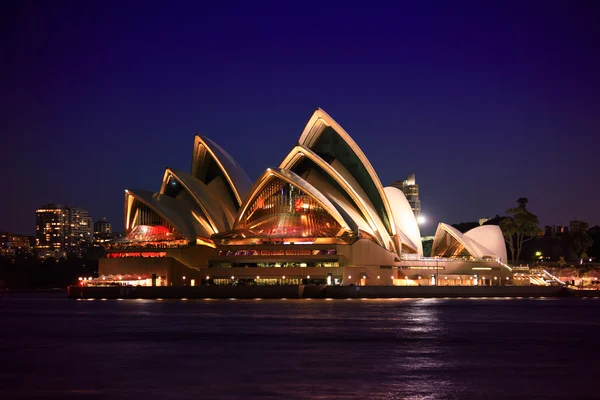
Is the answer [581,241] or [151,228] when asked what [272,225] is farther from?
[581,241]

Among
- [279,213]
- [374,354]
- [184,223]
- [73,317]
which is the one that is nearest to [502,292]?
[279,213]

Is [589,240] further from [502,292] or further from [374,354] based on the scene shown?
[374,354]

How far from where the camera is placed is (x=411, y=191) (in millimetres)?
182500

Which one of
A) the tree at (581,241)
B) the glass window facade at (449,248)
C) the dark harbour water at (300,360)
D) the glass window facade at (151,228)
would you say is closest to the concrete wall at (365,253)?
the glass window facade at (449,248)

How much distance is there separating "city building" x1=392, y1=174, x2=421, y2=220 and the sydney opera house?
79050 millimetres

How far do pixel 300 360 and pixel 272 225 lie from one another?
63960 mm

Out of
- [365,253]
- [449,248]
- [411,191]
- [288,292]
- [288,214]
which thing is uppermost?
[411,191]

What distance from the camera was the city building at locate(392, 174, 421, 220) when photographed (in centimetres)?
17988

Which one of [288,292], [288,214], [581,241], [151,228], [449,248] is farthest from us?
[581,241]

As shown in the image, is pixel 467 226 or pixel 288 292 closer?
pixel 288 292

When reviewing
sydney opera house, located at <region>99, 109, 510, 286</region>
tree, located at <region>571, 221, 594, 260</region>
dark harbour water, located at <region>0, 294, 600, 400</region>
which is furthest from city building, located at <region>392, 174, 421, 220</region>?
dark harbour water, located at <region>0, 294, 600, 400</region>

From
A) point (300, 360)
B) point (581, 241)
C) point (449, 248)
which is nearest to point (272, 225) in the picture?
point (449, 248)

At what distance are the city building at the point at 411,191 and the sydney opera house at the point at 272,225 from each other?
259ft

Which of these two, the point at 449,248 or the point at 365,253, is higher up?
the point at 449,248
